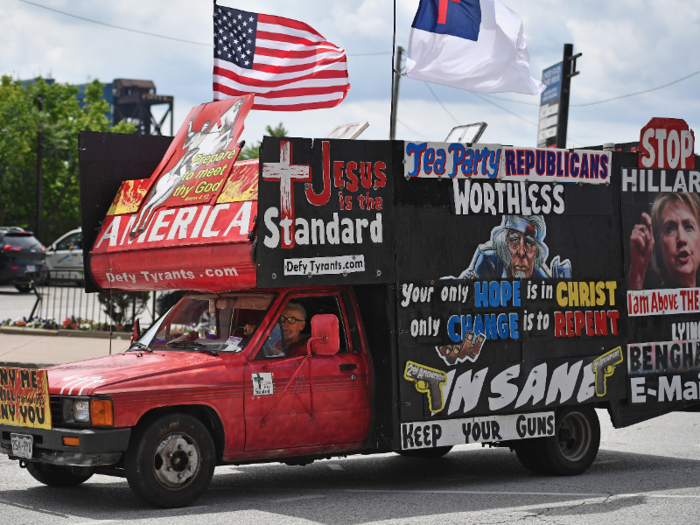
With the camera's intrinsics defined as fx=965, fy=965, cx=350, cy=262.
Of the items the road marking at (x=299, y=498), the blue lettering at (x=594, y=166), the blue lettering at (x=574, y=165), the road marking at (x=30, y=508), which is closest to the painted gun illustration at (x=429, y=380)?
the road marking at (x=299, y=498)

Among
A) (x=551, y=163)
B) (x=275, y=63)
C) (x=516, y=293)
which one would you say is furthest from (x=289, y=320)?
(x=275, y=63)

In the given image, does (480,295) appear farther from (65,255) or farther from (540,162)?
(65,255)

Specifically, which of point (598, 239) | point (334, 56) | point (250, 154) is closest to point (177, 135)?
point (334, 56)

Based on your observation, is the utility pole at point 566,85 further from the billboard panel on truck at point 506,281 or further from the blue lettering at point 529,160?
the blue lettering at point 529,160

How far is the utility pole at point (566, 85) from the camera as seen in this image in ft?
73.3

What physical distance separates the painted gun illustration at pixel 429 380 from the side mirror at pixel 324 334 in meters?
0.80

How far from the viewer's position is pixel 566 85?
22344mm

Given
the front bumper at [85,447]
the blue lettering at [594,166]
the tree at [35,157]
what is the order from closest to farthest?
the front bumper at [85,447]
the blue lettering at [594,166]
the tree at [35,157]

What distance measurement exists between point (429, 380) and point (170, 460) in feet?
7.75

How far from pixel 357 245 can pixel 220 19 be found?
471 cm

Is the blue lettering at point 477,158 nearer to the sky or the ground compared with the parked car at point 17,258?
nearer to the ground

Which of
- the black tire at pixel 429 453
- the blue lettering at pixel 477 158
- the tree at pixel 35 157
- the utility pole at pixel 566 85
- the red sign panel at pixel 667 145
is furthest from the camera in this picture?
the tree at pixel 35 157

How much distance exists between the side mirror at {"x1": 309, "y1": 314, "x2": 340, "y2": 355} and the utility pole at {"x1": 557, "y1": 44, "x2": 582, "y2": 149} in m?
15.9

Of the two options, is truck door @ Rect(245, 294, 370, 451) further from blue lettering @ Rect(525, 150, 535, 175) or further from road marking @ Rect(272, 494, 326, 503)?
blue lettering @ Rect(525, 150, 535, 175)
